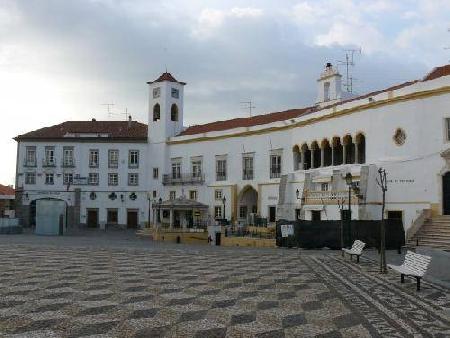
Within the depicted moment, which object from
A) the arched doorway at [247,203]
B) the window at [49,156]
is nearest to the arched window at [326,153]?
the arched doorway at [247,203]

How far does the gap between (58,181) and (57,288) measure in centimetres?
3876

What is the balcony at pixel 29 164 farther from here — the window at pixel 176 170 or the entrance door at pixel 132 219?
the window at pixel 176 170

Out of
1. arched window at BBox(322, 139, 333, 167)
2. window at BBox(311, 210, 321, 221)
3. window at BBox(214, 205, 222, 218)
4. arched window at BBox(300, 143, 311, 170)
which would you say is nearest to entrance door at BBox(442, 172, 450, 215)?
window at BBox(311, 210, 321, 221)

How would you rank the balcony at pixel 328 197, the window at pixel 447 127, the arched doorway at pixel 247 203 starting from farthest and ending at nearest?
the arched doorway at pixel 247 203 < the balcony at pixel 328 197 < the window at pixel 447 127

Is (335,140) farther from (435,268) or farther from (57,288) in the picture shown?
(57,288)

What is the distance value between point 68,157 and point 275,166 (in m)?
21.1

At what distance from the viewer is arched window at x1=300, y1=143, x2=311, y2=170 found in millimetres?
34719

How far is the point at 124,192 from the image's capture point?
47.0 metres

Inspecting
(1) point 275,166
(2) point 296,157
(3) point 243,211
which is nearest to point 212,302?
(2) point 296,157

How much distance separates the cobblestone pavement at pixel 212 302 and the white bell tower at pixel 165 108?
104ft

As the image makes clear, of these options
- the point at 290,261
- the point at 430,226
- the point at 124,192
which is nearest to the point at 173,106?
the point at 124,192

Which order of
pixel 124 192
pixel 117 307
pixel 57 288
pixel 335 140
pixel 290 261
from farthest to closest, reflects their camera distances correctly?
pixel 124 192 → pixel 335 140 → pixel 290 261 → pixel 57 288 → pixel 117 307

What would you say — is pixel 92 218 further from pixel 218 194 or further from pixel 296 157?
pixel 296 157

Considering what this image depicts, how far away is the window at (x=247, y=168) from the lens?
39.1 m
